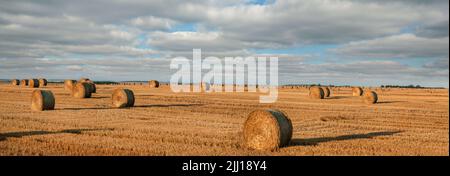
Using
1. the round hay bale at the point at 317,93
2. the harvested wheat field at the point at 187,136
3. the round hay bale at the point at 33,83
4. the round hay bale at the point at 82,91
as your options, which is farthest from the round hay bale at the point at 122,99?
the round hay bale at the point at 33,83

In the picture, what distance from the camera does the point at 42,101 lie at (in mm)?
23797

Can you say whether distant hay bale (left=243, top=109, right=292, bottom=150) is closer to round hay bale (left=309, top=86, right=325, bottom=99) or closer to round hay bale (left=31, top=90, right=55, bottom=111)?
round hay bale (left=31, top=90, right=55, bottom=111)

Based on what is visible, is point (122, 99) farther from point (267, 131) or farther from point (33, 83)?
point (33, 83)

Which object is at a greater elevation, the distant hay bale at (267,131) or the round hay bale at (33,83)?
the round hay bale at (33,83)

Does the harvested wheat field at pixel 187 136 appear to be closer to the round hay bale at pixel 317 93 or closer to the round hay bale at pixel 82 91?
the round hay bale at pixel 82 91

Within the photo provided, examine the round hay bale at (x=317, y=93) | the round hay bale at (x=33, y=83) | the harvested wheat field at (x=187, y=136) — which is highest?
the round hay bale at (x=33, y=83)

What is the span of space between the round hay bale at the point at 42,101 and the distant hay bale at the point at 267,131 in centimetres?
1403

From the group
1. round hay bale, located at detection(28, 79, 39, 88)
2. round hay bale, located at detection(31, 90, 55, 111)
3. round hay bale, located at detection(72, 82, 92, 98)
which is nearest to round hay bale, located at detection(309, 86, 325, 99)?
round hay bale, located at detection(72, 82, 92, 98)

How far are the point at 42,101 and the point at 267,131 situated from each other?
14900mm

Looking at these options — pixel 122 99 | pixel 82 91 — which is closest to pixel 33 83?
pixel 82 91

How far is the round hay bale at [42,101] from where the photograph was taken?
2386cm
